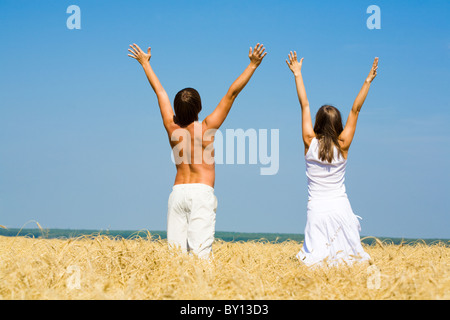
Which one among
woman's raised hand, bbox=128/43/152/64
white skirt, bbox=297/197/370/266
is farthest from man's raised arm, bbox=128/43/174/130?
white skirt, bbox=297/197/370/266

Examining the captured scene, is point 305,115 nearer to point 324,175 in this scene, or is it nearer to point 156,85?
point 324,175

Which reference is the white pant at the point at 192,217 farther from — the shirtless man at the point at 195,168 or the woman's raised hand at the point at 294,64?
the woman's raised hand at the point at 294,64

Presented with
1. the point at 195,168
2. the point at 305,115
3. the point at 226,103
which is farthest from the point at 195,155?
the point at 305,115

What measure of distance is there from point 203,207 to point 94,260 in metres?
1.48

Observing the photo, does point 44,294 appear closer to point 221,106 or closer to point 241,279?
point 241,279

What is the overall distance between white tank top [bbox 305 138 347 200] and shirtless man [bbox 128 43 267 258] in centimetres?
130

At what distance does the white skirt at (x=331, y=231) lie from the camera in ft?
19.7

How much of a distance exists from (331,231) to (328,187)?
0.58m

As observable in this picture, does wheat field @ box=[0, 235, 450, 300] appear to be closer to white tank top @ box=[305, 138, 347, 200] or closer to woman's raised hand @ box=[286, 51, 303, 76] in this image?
white tank top @ box=[305, 138, 347, 200]

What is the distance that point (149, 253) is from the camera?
17.3 feet

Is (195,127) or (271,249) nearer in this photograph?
(195,127)

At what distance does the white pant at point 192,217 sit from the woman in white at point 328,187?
1.36 meters
